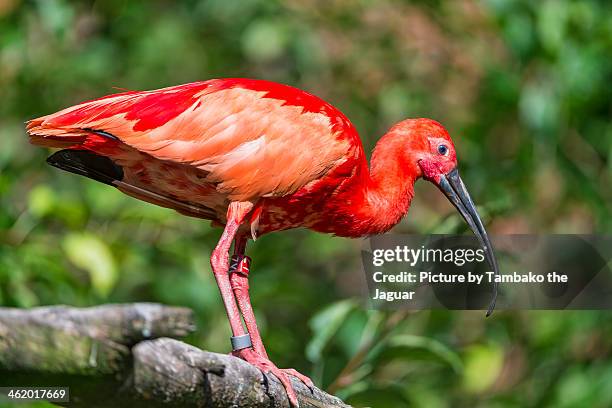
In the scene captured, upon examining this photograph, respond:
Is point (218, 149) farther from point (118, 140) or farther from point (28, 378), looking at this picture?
point (28, 378)

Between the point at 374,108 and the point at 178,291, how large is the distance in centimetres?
203

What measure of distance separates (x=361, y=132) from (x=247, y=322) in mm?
3406

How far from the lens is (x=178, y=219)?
17.5 ft

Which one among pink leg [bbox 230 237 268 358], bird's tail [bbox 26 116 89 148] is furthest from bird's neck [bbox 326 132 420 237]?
bird's tail [bbox 26 116 89 148]

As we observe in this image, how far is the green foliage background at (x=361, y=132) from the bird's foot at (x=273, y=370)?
1.42 meters

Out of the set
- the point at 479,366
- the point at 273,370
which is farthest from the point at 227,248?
the point at 479,366

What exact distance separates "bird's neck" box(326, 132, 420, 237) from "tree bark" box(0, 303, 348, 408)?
53.5 inches

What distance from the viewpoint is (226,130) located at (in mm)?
3072

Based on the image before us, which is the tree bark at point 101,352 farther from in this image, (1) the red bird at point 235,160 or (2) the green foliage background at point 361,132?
(2) the green foliage background at point 361,132

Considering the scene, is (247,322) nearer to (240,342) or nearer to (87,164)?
(240,342)

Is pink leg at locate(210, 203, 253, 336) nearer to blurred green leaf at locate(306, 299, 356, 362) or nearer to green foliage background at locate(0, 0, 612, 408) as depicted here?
blurred green leaf at locate(306, 299, 356, 362)

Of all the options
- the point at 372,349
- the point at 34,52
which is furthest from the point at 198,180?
the point at 34,52

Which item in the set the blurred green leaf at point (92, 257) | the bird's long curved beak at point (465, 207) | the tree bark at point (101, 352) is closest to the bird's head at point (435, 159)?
the bird's long curved beak at point (465, 207)

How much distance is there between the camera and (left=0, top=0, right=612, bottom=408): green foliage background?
5281 mm
